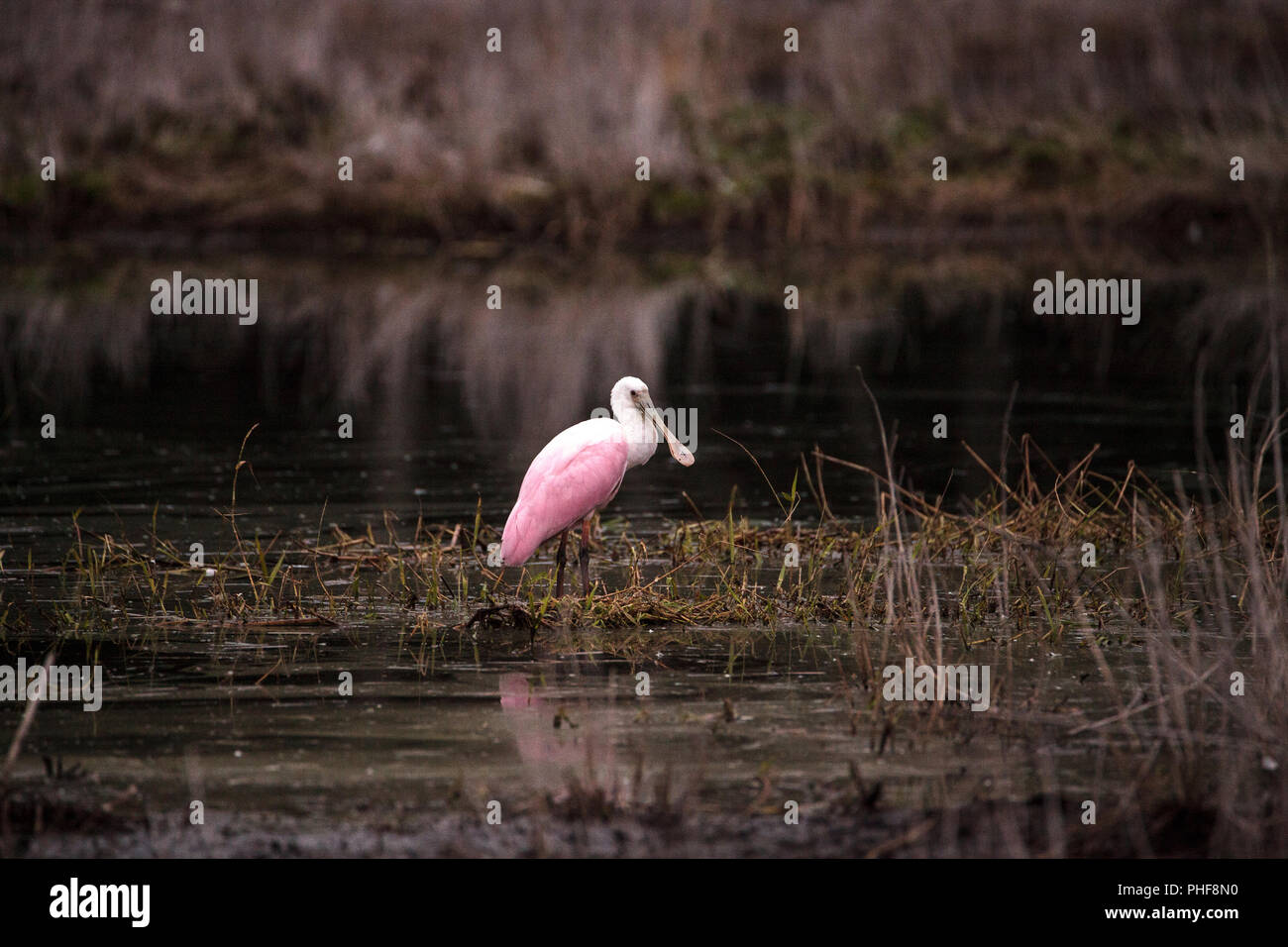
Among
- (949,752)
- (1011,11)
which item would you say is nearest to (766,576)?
(949,752)

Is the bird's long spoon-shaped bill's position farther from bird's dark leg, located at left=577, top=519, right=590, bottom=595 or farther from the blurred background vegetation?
the blurred background vegetation

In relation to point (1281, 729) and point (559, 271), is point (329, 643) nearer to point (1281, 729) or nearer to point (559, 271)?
point (1281, 729)

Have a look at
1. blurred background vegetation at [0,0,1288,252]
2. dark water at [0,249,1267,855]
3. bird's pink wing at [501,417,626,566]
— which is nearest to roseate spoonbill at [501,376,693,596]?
bird's pink wing at [501,417,626,566]

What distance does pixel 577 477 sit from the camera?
9.23 metres

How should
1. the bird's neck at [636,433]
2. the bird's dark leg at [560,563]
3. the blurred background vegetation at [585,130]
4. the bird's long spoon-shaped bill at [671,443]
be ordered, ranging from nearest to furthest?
1. the bird's dark leg at [560,563]
2. the bird's neck at [636,433]
3. the bird's long spoon-shaped bill at [671,443]
4. the blurred background vegetation at [585,130]

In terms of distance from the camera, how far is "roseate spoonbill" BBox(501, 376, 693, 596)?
29.9ft

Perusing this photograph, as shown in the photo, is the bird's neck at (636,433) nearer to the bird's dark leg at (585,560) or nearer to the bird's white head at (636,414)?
the bird's white head at (636,414)

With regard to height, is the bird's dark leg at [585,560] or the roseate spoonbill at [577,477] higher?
the roseate spoonbill at [577,477]

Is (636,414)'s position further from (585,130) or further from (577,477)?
(585,130)

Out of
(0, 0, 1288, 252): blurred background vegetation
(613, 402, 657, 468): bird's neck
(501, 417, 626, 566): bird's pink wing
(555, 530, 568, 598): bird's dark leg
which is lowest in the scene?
(555, 530, 568, 598): bird's dark leg

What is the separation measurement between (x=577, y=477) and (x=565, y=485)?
0.24 ft

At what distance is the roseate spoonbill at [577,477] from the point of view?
29.9 ft

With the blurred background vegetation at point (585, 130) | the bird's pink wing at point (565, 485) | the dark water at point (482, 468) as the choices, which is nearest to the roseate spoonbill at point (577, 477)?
the bird's pink wing at point (565, 485)

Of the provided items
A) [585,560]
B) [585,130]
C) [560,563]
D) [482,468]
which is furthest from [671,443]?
[585,130]
